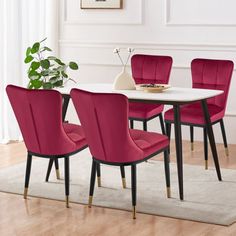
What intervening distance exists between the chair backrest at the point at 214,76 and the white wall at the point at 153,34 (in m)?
0.72

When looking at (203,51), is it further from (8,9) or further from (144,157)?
(144,157)

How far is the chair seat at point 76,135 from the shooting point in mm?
4766

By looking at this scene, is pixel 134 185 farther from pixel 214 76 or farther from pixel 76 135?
pixel 214 76

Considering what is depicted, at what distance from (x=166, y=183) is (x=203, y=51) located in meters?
2.37

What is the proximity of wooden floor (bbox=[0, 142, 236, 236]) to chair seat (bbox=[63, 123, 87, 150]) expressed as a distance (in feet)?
1.39

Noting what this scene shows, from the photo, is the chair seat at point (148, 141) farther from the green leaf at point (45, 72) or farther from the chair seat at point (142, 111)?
the green leaf at point (45, 72)

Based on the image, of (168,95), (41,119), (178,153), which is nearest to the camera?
(41,119)

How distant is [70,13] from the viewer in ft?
24.7

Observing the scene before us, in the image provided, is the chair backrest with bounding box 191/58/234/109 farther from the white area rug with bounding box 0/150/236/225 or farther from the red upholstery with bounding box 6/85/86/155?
the red upholstery with bounding box 6/85/86/155

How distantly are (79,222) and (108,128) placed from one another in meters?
0.61

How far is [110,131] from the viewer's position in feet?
14.3

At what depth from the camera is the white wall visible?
6.78 metres

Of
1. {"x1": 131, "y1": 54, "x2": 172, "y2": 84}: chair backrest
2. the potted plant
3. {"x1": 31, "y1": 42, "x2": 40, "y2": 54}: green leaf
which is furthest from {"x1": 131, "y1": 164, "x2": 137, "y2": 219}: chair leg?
{"x1": 31, "y1": 42, "x2": 40, "y2": 54}: green leaf

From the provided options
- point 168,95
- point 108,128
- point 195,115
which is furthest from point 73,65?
point 108,128
